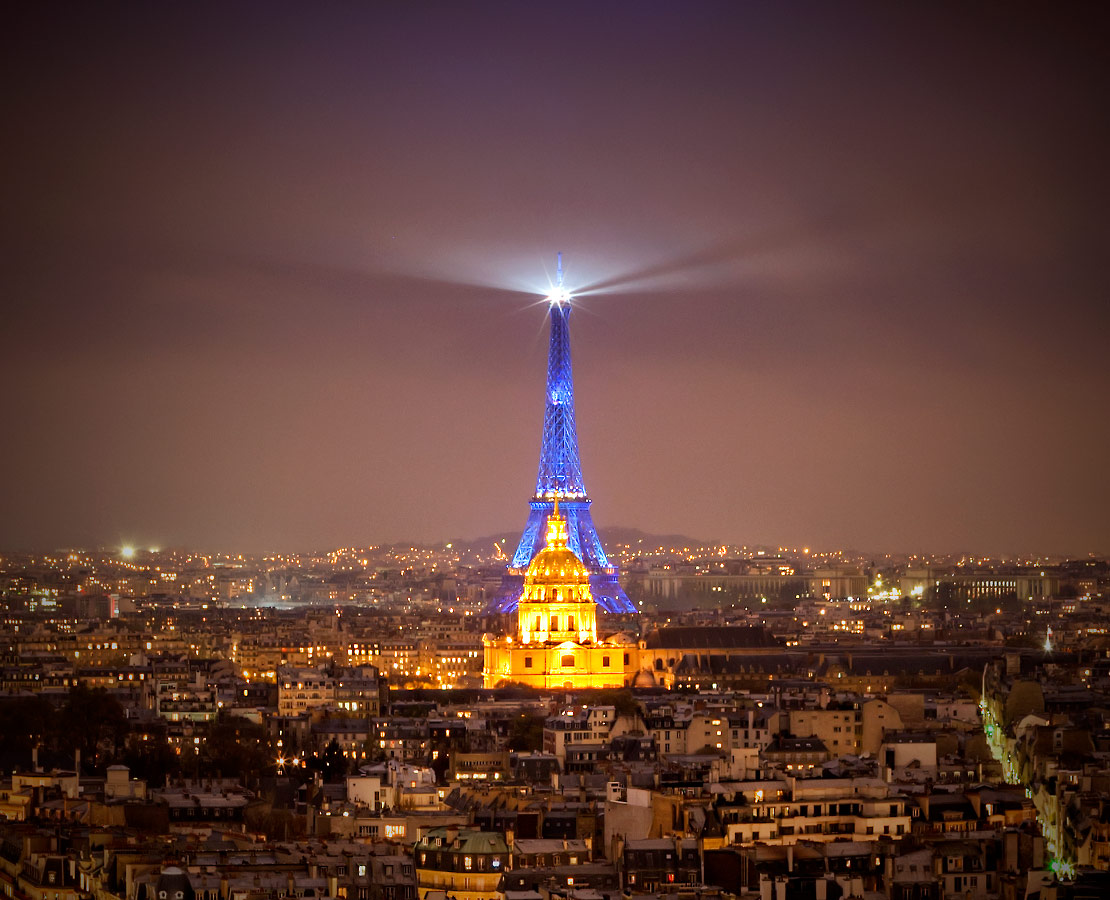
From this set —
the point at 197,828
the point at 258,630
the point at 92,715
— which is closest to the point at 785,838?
the point at 197,828

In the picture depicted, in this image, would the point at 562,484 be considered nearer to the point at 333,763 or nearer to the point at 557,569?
the point at 557,569

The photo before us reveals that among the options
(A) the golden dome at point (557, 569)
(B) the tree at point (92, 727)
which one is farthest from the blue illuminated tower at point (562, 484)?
(B) the tree at point (92, 727)

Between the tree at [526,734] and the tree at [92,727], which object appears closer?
the tree at [92,727]

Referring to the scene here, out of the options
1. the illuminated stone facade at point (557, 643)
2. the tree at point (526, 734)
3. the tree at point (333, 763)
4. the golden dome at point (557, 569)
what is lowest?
the tree at point (333, 763)

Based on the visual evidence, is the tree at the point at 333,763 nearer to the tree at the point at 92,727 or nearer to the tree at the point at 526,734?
the tree at the point at 526,734

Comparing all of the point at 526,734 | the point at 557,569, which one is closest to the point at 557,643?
the point at 557,569
